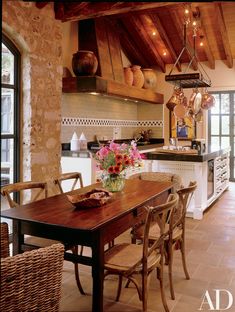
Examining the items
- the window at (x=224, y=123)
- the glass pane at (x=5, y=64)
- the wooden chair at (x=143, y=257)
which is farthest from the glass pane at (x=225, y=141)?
the glass pane at (x=5, y=64)

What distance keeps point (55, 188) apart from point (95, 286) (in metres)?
2.04

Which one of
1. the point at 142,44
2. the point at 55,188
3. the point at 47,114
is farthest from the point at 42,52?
the point at 142,44

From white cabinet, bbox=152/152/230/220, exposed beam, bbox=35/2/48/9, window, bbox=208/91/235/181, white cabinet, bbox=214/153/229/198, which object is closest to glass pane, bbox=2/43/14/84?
exposed beam, bbox=35/2/48/9

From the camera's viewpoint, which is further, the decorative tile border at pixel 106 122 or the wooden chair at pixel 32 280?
the decorative tile border at pixel 106 122

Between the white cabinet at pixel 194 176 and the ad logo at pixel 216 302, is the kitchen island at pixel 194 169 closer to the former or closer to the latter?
the white cabinet at pixel 194 176

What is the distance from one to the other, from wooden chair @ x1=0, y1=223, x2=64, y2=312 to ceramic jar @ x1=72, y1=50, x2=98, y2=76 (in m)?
4.00

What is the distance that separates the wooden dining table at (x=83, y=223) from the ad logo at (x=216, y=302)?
786 millimetres

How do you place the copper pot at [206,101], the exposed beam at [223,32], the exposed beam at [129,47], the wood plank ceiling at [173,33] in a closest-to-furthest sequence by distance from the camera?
1. the copper pot at [206,101]
2. the exposed beam at [223,32]
3. the wood plank ceiling at [173,33]
4. the exposed beam at [129,47]

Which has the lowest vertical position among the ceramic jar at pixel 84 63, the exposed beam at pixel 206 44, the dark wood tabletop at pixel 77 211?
the dark wood tabletop at pixel 77 211

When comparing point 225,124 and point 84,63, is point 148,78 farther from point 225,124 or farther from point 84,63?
point 84,63

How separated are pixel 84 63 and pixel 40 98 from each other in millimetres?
1823

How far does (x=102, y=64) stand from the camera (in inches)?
221

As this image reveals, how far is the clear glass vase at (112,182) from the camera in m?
2.82

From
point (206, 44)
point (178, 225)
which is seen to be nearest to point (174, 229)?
point (178, 225)
